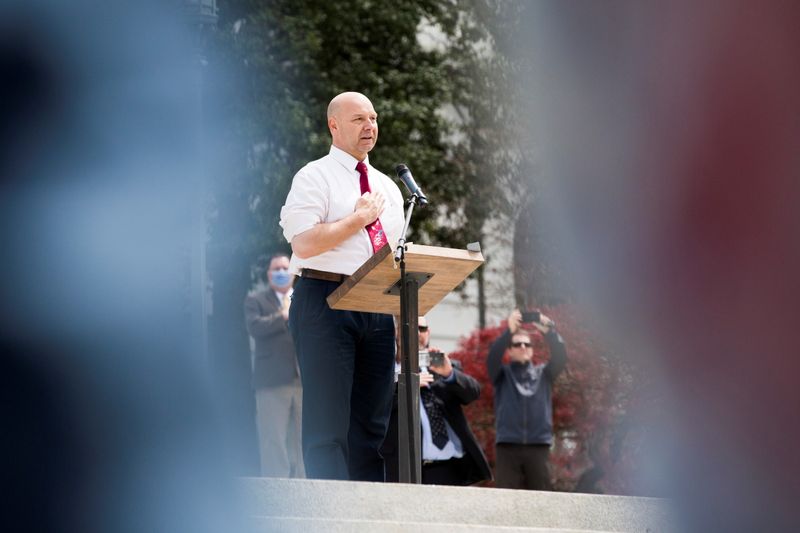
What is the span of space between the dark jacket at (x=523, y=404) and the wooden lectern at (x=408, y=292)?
4764mm

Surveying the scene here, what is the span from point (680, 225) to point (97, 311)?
21.5 inches

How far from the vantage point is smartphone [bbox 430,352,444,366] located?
23.5 ft

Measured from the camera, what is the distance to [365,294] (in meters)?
4.38

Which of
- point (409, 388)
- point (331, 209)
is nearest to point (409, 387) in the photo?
point (409, 388)

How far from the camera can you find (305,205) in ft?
15.0

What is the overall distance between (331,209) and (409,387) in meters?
0.72

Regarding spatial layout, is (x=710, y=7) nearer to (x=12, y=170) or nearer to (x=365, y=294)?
(x=12, y=170)

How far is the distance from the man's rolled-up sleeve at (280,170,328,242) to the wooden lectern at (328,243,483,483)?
0.29 m

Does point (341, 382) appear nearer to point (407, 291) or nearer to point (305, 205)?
point (407, 291)

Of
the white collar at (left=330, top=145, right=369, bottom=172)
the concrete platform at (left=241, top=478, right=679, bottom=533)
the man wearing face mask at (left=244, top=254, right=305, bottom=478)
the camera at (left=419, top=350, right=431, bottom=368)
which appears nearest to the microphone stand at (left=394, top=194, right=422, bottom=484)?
the white collar at (left=330, top=145, right=369, bottom=172)

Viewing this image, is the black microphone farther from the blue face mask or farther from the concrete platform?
the blue face mask

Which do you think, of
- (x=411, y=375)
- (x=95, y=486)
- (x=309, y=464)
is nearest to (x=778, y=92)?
(x=95, y=486)

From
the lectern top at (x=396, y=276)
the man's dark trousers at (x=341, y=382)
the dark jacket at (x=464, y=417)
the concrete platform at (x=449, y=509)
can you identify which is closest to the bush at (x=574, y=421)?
the dark jacket at (x=464, y=417)

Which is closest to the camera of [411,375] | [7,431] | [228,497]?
[7,431]
